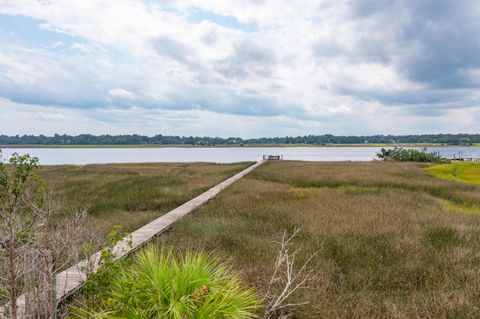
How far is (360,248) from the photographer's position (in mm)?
7215

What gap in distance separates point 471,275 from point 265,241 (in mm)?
3840

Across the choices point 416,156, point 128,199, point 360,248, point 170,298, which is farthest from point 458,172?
point 170,298

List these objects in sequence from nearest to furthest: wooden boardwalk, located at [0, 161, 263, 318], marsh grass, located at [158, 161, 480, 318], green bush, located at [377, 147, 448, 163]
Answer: wooden boardwalk, located at [0, 161, 263, 318] → marsh grass, located at [158, 161, 480, 318] → green bush, located at [377, 147, 448, 163]

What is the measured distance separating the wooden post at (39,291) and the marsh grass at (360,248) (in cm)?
219

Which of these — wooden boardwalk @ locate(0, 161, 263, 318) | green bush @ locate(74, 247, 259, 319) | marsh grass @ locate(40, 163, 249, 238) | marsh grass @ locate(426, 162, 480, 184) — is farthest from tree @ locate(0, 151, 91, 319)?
marsh grass @ locate(426, 162, 480, 184)

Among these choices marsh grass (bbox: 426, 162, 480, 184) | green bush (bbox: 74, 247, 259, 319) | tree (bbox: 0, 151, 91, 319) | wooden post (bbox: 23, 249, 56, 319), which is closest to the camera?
tree (bbox: 0, 151, 91, 319)

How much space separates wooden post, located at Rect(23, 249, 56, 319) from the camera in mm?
3344

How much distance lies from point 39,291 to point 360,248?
19.4ft

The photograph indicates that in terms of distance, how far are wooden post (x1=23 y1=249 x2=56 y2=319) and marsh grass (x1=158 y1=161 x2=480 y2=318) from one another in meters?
2.19

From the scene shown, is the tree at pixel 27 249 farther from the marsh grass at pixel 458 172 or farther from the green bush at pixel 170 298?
the marsh grass at pixel 458 172

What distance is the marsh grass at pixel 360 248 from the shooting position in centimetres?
482

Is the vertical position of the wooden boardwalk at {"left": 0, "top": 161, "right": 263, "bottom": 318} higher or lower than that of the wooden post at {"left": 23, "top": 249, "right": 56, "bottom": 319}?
lower

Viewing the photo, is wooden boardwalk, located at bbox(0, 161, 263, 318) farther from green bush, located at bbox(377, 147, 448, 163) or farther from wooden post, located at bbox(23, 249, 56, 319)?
green bush, located at bbox(377, 147, 448, 163)

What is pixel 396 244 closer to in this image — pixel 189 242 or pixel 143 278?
pixel 189 242
